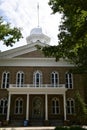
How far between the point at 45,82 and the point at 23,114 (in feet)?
18.0

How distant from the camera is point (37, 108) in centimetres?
3147

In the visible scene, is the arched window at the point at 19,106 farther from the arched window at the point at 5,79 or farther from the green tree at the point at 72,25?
the green tree at the point at 72,25

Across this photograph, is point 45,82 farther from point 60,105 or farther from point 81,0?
point 81,0

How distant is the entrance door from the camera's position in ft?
102

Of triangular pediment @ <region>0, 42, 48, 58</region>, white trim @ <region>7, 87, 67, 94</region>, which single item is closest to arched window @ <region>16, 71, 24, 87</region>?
white trim @ <region>7, 87, 67, 94</region>

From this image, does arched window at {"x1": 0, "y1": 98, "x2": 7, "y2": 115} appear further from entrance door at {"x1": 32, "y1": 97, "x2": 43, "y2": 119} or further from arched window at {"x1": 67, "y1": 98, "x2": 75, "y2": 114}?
arched window at {"x1": 67, "y1": 98, "x2": 75, "y2": 114}

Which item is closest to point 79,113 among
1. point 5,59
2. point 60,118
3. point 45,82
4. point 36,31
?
point 60,118

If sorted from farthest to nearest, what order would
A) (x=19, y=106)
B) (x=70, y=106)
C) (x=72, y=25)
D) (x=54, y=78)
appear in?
1. (x=54, y=78)
2. (x=70, y=106)
3. (x=19, y=106)
4. (x=72, y=25)

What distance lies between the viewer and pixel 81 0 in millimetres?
10594

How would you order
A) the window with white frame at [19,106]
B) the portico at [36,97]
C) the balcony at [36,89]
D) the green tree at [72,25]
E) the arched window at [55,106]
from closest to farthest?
the green tree at [72,25], the portico at [36,97], the balcony at [36,89], the window with white frame at [19,106], the arched window at [55,106]

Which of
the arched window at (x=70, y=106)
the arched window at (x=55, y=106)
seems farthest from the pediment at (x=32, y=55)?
the arched window at (x=70, y=106)

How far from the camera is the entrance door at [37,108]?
30972mm

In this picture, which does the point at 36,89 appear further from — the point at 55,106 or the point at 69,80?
the point at 69,80

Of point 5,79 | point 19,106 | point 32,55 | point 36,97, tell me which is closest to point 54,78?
point 36,97
